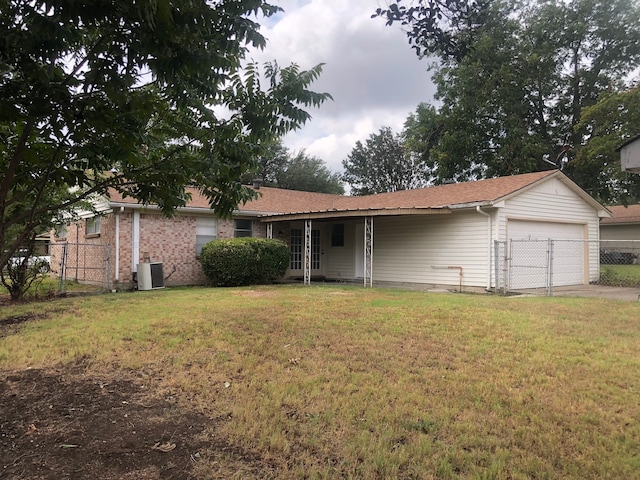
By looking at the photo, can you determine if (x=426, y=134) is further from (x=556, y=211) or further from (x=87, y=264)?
(x=87, y=264)

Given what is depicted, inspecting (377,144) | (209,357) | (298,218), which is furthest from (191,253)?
(377,144)

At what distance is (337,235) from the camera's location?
59.0 ft

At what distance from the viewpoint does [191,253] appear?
15125mm

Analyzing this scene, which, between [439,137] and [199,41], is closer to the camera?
[199,41]

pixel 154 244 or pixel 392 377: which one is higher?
pixel 154 244

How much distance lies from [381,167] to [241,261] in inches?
1209

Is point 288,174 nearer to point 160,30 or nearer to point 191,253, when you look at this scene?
point 191,253

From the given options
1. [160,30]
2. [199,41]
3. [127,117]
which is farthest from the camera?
[127,117]

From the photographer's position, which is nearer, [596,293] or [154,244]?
[596,293]

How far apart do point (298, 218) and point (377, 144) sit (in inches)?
1150

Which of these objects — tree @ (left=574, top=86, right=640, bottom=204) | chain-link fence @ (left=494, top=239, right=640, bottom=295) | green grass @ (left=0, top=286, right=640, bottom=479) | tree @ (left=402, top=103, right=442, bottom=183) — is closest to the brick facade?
green grass @ (left=0, top=286, right=640, bottom=479)

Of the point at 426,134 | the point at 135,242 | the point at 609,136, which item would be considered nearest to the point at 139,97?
the point at 135,242

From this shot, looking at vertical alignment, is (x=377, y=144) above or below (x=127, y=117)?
above

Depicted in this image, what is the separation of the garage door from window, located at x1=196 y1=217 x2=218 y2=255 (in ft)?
31.1
